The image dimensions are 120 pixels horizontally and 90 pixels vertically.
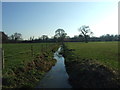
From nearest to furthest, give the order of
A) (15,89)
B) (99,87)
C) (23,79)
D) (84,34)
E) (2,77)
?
(99,87)
(15,89)
(2,77)
(23,79)
(84,34)

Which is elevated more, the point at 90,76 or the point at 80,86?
the point at 90,76

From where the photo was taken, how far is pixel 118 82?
9.09 meters

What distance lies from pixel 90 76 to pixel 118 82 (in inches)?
72.5

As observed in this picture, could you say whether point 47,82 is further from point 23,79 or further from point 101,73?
point 101,73

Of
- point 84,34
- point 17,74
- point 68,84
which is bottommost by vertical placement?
point 68,84

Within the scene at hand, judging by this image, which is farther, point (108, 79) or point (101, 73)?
point (101, 73)

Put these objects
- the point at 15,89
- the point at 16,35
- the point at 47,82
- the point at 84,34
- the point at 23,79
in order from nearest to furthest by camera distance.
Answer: the point at 15,89 → the point at 23,79 → the point at 47,82 → the point at 84,34 → the point at 16,35

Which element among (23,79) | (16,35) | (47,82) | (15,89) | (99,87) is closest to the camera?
(99,87)

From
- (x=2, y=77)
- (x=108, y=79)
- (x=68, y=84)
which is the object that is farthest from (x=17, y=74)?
(x=108, y=79)

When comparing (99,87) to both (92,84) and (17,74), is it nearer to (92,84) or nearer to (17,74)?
(92,84)

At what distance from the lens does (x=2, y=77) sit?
10453 mm

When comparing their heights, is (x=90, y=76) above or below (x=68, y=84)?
above

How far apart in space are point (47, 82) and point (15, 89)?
331cm

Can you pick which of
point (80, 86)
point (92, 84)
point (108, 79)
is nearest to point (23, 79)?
point (80, 86)
